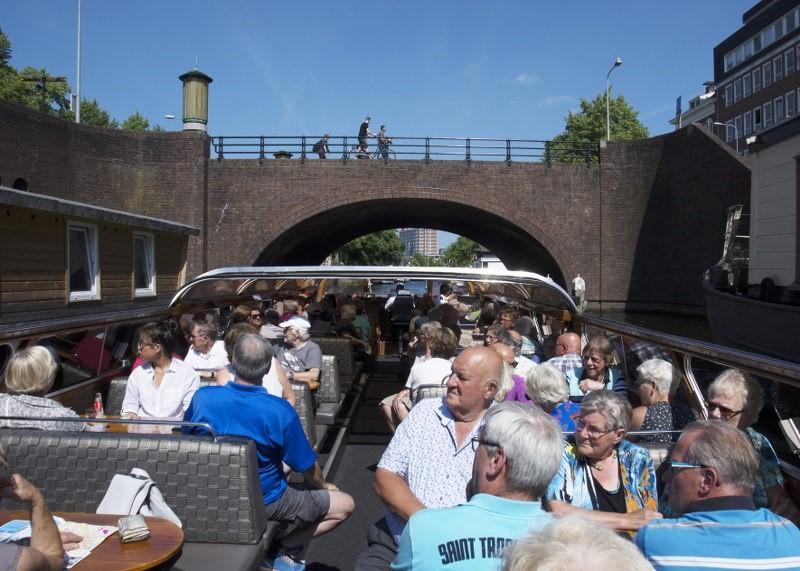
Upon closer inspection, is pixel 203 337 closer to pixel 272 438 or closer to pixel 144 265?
pixel 272 438

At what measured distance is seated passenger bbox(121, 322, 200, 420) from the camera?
15.2ft

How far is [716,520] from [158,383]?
3.72 meters

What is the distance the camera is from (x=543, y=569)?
1394mm

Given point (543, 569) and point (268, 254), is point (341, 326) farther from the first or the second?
point (268, 254)

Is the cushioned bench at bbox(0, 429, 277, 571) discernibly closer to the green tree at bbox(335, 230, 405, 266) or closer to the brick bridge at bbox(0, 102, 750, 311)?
the brick bridge at bbox(0, 102, 750, 311)

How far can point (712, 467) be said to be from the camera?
6.92 ft

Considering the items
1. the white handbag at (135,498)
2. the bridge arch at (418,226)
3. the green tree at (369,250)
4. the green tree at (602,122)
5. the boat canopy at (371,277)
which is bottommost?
the white handbag at (135,498)

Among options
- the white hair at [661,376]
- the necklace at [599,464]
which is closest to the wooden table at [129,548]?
the necklace at [599,464]

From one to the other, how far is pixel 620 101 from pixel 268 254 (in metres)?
39.0

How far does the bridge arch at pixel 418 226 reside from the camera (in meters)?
24.0

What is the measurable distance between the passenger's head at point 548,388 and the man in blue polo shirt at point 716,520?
5.23ft

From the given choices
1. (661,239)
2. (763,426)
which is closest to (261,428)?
(763,426)

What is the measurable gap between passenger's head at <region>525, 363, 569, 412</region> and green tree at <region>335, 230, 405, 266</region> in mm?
59138

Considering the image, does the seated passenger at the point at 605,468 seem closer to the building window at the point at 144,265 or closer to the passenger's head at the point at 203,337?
the passenger's head at the point at 203,337
